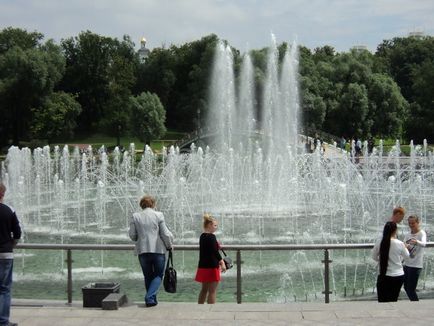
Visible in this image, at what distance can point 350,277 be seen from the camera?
12852 mm

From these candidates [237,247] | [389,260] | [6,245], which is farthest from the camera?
[237,247]

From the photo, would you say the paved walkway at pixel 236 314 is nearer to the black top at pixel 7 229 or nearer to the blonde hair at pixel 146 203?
the black top at pixel 7 229

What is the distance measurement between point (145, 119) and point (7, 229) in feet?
165

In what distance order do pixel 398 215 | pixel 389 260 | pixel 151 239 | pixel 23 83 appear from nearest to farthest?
pixel 389 260, pixel 151 239, pixel 398 215, pixel 23 83

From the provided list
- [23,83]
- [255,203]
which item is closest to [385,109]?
[23,83]

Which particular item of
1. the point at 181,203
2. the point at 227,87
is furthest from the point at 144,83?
the point at 181,203

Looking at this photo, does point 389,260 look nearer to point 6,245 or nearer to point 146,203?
point 146,203

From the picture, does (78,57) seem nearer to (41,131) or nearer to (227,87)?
(41,131)

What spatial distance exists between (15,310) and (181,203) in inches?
598

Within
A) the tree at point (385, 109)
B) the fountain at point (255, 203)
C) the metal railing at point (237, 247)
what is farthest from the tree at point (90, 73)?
the metal railing at point (237, 247)

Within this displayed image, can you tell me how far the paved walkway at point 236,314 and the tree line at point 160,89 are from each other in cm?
4702

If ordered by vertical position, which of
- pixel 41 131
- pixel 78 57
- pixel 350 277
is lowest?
pixel 350 277

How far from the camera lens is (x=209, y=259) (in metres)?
8.32

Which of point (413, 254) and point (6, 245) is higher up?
point (6, 245)
